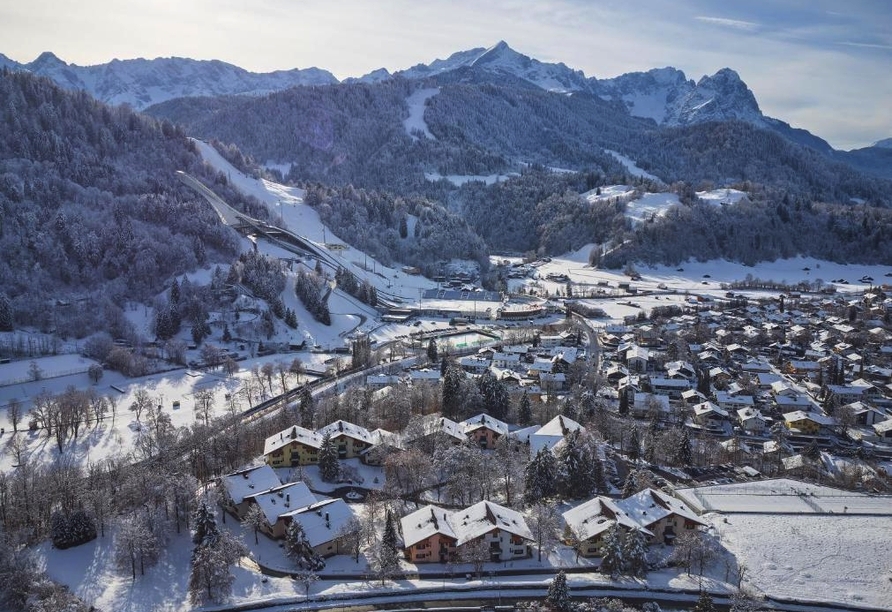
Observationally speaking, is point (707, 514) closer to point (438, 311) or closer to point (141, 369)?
point (141, 369)

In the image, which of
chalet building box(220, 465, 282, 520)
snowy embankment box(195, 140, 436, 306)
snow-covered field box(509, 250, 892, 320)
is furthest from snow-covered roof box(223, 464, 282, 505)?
snow-covered field box(509, 250, 892, 320)

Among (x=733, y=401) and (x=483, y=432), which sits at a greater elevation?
(x=483, y=432)

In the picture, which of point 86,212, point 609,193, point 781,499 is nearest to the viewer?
point 781,499

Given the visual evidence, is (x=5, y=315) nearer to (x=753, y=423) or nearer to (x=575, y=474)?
(x=575, y=474)

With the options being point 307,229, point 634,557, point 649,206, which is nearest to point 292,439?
point 634,557

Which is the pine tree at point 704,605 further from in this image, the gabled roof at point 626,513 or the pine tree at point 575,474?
the pine tree at point 575,474

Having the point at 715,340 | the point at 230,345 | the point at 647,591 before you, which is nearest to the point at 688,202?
the point at 715,340
